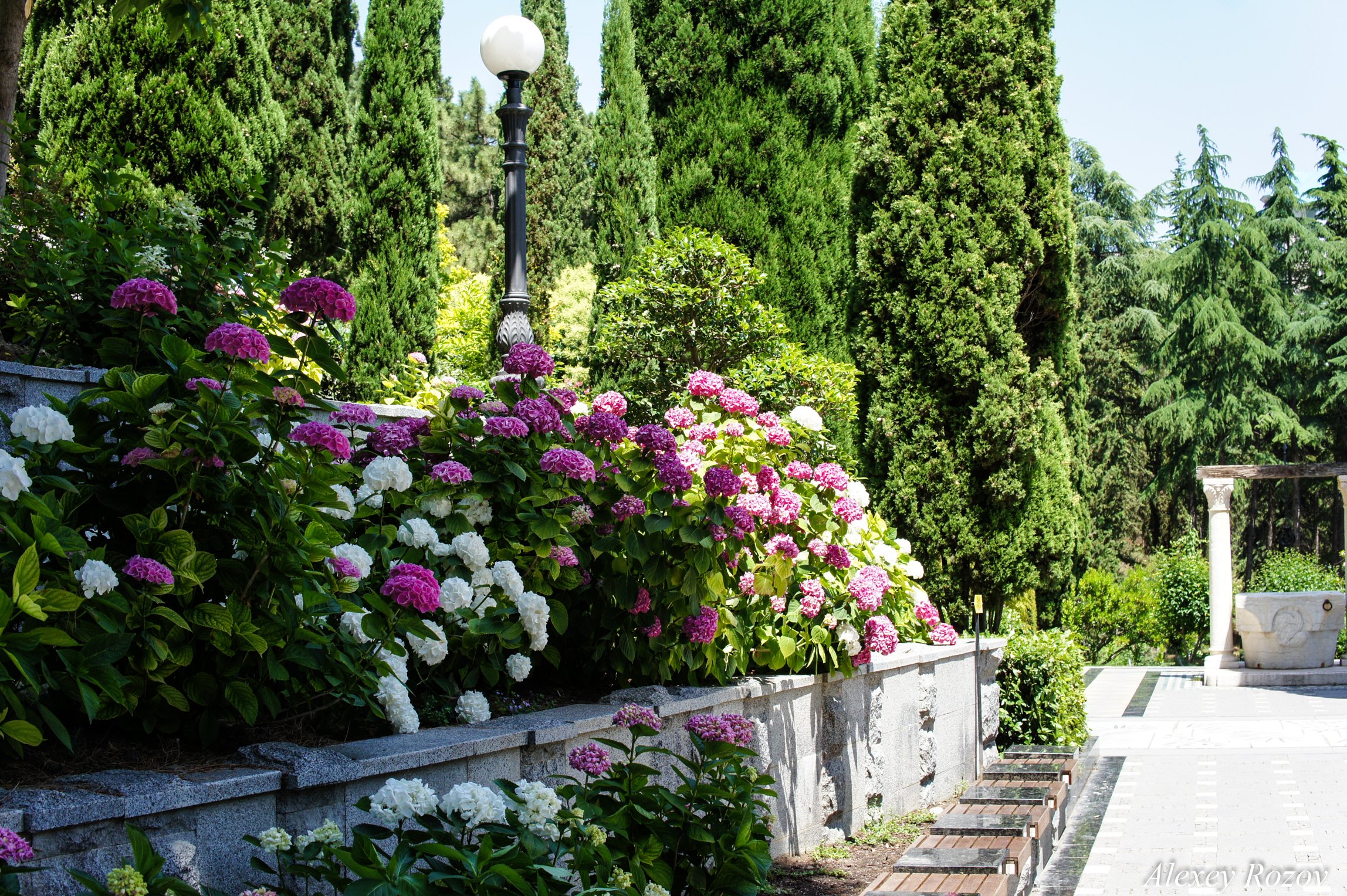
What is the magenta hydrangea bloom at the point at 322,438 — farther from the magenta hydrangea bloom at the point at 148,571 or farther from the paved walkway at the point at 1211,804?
the paved walkway at the point at 1211,804

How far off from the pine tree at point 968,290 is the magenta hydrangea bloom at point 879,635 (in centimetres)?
347

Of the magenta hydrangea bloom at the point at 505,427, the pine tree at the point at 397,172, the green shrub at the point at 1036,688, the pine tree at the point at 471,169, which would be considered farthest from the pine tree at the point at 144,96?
the pine tree at the point at 471,169

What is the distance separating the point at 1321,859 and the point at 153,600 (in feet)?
18.8

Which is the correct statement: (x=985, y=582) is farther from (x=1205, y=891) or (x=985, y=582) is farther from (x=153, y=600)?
(x=153, y=600)

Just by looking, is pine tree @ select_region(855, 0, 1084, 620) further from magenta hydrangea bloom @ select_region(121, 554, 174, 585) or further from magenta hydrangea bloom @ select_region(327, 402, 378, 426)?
magenta hydrangea bloom @ select_region(121, 554, 174, 585)

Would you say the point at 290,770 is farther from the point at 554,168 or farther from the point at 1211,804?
the point at 554,168

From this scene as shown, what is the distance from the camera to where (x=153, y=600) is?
200 cm

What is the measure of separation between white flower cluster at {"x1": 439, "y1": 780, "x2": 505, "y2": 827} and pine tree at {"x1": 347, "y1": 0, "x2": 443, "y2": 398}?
397 inches

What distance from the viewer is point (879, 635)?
4629 mm

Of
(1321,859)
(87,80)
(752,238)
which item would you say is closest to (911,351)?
(752,238)

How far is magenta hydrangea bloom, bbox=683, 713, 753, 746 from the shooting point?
2.67 metres

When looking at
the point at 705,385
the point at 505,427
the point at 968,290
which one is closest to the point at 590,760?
the point at 505,427

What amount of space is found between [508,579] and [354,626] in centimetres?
52

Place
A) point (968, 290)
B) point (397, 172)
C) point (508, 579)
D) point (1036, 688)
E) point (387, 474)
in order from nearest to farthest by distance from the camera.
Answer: point (387, 474)
point (508, 579)
point (1036, 688)
point (968, 290)
point (397, 172)
